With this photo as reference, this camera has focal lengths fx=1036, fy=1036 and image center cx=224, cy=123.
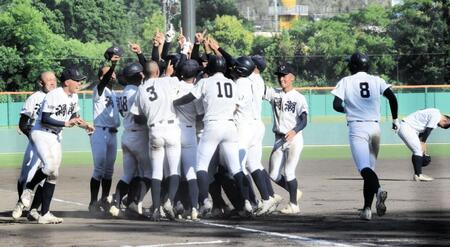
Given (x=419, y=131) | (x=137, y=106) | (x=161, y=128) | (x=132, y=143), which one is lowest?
(x=419, y=131)

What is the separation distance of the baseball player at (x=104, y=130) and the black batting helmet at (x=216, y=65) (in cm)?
124

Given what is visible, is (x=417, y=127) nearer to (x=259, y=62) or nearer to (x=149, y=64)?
(x=259, y=62)

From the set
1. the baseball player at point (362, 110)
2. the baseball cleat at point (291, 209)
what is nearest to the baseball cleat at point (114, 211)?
the baseball cleat at point (291, 209)

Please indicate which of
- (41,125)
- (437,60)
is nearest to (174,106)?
(41,125)

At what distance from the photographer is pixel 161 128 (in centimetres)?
1166

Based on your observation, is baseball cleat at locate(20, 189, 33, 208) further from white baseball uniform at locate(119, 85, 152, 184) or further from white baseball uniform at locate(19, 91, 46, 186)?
white baseball uniform at locate(119, 85, 152, 184)

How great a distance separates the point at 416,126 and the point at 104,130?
298 inches

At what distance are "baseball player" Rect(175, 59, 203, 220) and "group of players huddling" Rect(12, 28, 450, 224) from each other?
1 cm

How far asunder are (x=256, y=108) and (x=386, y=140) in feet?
71.0

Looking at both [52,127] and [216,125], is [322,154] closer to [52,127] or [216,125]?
[216,125]

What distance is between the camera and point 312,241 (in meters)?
9.70

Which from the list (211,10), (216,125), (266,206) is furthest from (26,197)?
(211,10)

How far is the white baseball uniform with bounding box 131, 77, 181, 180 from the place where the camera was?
1164cm

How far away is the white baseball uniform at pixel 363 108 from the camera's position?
1173 cm
